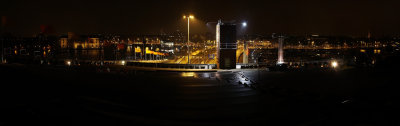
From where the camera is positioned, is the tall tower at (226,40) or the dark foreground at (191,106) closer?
the dark foreground at (191,106)

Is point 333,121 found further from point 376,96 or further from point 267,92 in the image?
point 376,96

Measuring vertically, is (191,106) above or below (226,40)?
below

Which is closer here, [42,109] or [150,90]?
[42,109]

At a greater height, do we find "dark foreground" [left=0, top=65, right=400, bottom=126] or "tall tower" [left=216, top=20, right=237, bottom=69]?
"tall tower" [left=216, top=20, right=237, bottom=69]

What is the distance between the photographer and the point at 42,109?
12.7 meters

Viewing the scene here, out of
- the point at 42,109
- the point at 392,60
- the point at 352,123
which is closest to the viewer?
the point at 352,123

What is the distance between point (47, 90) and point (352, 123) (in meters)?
16.6

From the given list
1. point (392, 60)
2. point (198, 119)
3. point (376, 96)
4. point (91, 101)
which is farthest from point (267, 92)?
point (392, 60)

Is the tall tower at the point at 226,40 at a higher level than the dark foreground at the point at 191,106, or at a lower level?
higher

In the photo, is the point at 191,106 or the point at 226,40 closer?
the point at 191,106

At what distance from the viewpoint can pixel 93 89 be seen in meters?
18.2

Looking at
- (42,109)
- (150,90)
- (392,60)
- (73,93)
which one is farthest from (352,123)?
(392,60)

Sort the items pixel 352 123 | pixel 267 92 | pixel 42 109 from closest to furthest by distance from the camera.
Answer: pixel 352 123 < pixel 42 109 < pixel 267 92

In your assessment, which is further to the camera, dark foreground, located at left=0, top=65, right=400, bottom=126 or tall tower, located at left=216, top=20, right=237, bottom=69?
tall tower, located at left=216, top=20, right=237, bottom=69
